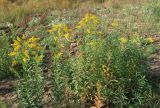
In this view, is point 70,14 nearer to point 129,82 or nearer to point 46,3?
point 46,3

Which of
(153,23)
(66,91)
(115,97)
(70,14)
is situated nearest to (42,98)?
(66,91)

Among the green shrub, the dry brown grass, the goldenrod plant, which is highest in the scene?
the goldenrod plant

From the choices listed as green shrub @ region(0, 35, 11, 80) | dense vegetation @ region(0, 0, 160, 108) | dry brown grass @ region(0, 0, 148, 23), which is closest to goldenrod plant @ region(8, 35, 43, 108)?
dense vegetation @ region(0, 0, 160, 108)

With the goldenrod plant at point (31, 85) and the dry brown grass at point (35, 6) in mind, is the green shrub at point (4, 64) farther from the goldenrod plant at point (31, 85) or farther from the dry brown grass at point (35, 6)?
the dry brown grass at point (35, 6)

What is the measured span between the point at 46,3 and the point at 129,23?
513 centimetres

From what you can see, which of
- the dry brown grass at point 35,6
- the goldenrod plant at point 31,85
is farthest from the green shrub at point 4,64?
the dry brown grass at point 35,6

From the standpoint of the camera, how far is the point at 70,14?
41.6ft

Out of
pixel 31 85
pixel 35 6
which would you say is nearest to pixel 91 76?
pixel 31 85

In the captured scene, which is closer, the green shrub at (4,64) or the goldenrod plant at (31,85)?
the goldenrod plant at (31,85)

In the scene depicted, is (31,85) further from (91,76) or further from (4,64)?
(4,64)

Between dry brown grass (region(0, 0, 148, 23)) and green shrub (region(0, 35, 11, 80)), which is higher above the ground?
green shrub (region(0, 35, 11, 80))

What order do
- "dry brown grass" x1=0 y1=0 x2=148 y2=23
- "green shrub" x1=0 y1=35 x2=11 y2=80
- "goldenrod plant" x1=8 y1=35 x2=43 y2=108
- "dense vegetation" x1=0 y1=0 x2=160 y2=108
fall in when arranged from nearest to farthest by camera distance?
"goldenrod plant" x1=8 y1=35 x2=43 y2=108 → "dense vegetation" x1=0 y1=0 x2=160 y2=108 → "green shrub" x1=0 y1=35 x2=11 y2=80 → "dry brown grass" x1=0 y1=0 x2=148 y2=23

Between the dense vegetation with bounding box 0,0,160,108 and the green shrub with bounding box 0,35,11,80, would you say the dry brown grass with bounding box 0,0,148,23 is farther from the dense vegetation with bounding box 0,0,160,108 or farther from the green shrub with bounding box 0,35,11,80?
the dense vegetation with bounding box 0,0,160,108

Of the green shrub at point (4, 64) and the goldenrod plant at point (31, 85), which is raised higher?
the goldenrod plant at point (31, 85)
